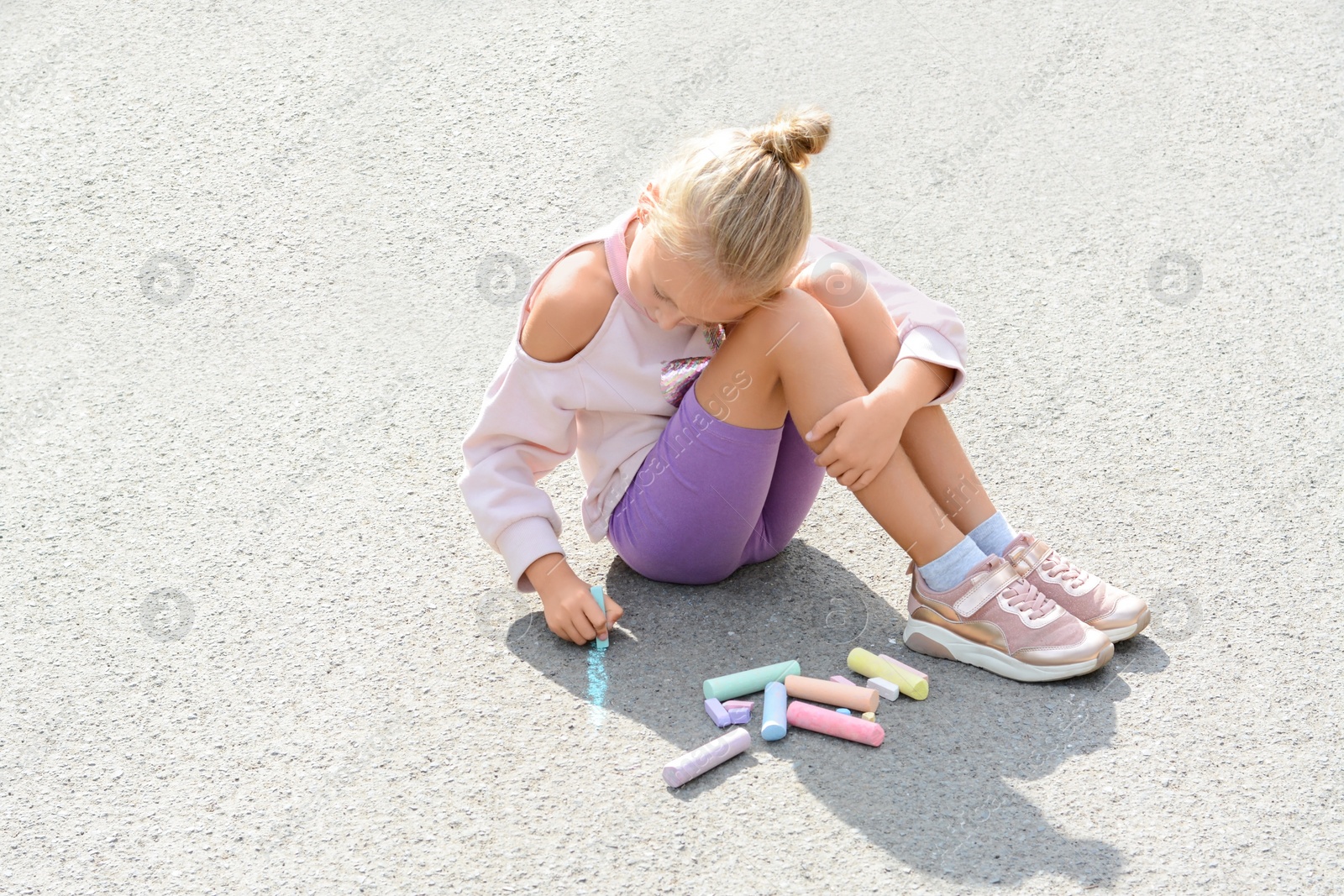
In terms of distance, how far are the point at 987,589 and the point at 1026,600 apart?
82mm

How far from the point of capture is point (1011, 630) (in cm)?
253

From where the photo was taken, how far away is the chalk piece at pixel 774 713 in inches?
94.9

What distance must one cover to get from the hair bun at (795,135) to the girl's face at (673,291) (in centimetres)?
26

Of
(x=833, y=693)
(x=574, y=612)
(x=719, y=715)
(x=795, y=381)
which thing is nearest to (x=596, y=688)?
(x=574, y=612)

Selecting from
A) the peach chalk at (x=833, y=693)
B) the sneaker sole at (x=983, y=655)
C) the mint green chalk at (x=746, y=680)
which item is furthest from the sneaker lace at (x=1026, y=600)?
the mint green chalk at (x=746, y=680)

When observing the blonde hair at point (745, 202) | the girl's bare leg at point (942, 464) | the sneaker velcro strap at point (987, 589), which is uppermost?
the blonde hair at point (745, 202)

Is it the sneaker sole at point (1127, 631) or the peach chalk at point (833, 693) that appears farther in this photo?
the sneaker sole at point (1127, 631)

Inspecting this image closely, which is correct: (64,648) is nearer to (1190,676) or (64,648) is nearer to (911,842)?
(911,842)

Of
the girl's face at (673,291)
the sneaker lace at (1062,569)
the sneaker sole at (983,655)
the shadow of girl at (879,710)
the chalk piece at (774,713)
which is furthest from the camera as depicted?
the sneaker lace at (1062,569)

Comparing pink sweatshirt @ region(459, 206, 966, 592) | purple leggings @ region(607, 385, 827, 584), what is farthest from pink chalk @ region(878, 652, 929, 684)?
pink sweatshirt @ region(459, 206, 966, 592)

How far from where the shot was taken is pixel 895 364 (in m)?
2.52

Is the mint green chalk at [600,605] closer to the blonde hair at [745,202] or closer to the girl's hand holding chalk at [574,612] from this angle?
the girl's hand holding chalk at [574,612]

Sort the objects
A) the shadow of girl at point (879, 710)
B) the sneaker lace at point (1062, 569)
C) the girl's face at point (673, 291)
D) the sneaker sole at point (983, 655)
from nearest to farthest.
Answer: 1. the shadow of girl at point (879, 710)
2. the girl's face at point (673, 291)
3. the sneaker sole at point (983, 655)
4. the sneaker lace at point (1062, 569)

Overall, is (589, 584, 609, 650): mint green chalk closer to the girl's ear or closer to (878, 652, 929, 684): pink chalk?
(878, 652, 929, 684): pink chalk
